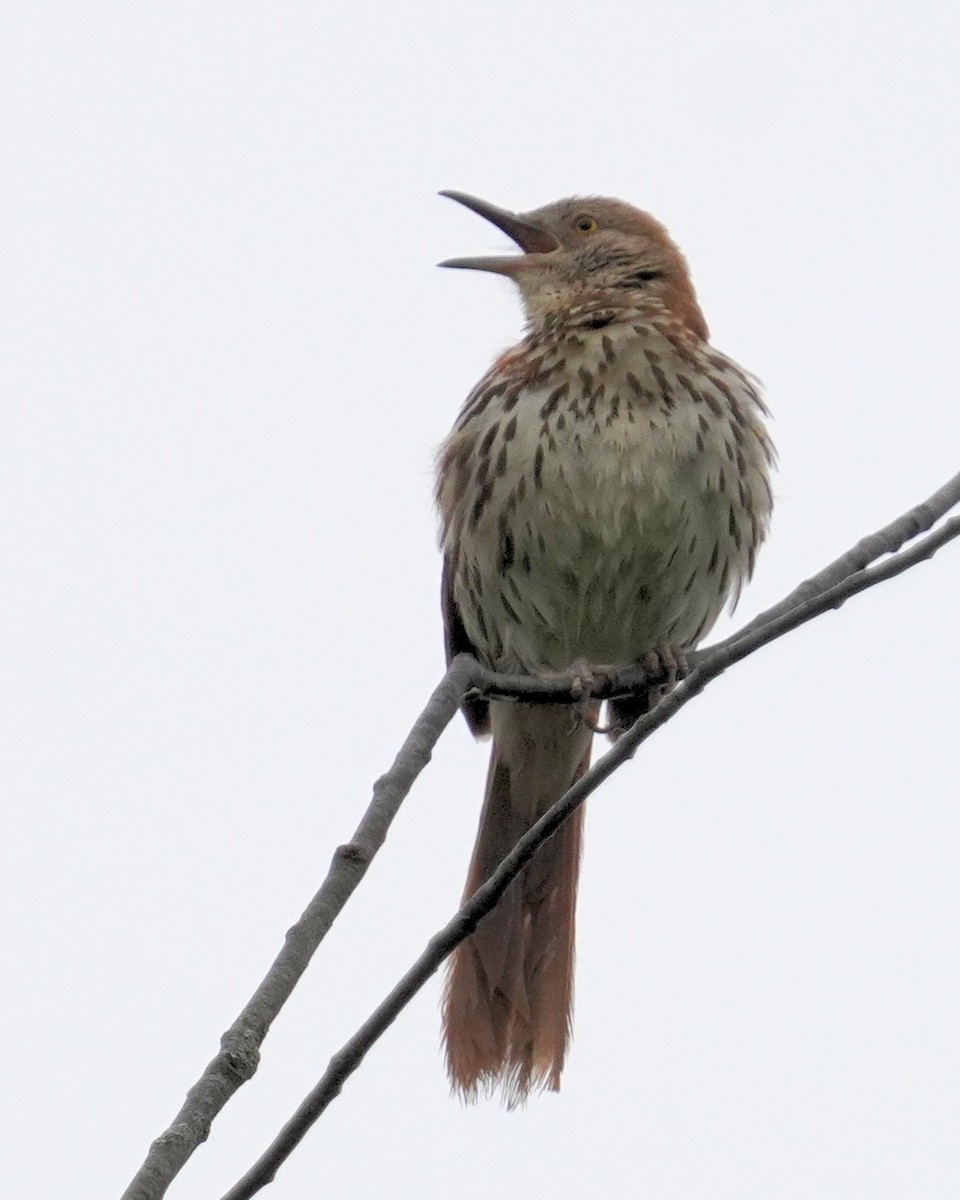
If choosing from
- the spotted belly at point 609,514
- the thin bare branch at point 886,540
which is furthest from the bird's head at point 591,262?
the thin bare branch at point 886,540

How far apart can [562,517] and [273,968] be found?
2.40 meters

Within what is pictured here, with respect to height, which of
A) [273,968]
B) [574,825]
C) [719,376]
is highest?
[719,376]

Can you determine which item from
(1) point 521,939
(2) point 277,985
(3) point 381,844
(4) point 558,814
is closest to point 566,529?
(1) point 521,939

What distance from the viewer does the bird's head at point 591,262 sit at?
5188mm

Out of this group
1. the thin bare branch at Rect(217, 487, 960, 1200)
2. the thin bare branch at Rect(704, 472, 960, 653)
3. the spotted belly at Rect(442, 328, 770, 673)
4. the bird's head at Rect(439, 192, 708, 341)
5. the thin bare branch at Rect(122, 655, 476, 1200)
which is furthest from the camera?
the bird's head at Rect(439, 192, 708, 341)

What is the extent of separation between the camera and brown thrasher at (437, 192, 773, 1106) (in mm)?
4641

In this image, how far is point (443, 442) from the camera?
518 centimetres

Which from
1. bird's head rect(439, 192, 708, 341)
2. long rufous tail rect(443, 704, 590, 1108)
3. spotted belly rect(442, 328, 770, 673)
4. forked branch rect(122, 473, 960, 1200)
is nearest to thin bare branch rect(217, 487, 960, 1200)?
forked branch rect(122, 473, 960, 1200)

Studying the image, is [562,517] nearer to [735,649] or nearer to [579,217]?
[579,217]

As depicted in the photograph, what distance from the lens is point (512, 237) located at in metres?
A: 5.54

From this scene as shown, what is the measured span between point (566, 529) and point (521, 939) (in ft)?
3.91

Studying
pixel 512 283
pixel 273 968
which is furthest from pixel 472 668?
pixel 512 283

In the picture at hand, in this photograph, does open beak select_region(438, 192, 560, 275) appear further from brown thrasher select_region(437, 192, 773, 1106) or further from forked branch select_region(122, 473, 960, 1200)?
forked branch select_region(122, 473, 960, 1200)

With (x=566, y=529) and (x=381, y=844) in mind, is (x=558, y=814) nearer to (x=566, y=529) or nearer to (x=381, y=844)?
(x=381, y=844)
